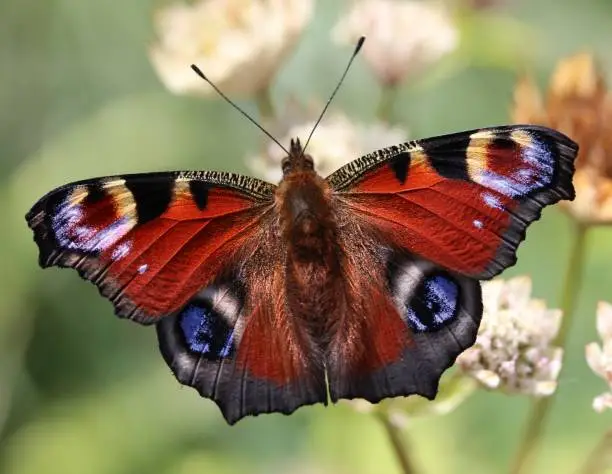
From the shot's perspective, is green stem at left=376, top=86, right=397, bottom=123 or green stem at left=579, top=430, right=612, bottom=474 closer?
green stem at left=579, top=430, right=612, bottom=474

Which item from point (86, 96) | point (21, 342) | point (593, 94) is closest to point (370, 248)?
point (593, 94)

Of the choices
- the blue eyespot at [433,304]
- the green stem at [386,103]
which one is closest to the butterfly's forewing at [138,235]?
the blue eyespot at [433,304]

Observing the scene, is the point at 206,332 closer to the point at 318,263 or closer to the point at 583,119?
the point at 318,263

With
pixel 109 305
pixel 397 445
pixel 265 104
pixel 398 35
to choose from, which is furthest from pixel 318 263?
pixel 109 305

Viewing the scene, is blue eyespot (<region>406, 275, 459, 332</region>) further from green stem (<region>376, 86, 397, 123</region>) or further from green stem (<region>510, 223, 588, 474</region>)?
green stem (<region>376, 86, 397, 123</region>)

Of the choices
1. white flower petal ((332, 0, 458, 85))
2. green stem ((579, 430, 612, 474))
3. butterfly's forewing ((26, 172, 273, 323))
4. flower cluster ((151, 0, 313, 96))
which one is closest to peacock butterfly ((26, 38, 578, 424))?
butterfly's forewing ((26, 172, 273, 323))

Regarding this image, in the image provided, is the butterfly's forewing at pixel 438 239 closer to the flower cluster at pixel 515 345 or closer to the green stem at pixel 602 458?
the flower cluster at pixel 515 345

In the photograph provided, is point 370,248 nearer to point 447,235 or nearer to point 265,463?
point 447,235

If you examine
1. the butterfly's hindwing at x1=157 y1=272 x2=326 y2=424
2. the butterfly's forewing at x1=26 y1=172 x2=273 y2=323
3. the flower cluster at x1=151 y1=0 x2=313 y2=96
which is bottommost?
the butterfly's hindwing at x1=157 y1=272 x2=326 y2=424
